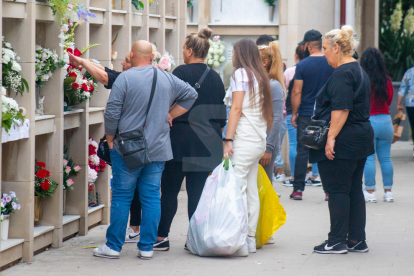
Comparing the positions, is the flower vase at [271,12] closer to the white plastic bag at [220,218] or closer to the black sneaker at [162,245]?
the white plastic bag at [220,218]

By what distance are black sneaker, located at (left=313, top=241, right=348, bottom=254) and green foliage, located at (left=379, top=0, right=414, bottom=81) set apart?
12.3 m

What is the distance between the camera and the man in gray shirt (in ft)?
17.3

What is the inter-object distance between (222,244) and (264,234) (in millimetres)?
626

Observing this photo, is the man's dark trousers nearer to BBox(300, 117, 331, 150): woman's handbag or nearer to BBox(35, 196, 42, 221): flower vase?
BBox(300, 117, 331, 150): woman's handbag

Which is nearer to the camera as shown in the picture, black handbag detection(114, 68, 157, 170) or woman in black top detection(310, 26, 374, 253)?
black handbag detection(114, 68, 157, 170)

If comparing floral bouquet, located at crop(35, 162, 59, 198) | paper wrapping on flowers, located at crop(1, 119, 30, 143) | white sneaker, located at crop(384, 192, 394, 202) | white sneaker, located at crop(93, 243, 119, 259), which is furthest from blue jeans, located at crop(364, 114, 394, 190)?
paper wrapping on flowers, located at crop(1, 119, 30, 143)

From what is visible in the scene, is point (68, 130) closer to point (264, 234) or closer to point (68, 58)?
point (68, 58)

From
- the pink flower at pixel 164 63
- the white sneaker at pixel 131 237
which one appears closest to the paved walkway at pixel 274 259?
the white sneaker at pixel 131 237

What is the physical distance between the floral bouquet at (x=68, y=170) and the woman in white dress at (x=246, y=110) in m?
1.45

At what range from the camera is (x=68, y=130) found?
643cm

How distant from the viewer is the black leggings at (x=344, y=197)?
18.6ft

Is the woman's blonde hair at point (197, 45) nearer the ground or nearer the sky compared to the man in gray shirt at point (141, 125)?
nearer the sky

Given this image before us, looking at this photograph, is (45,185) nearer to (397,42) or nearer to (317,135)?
(317,135)

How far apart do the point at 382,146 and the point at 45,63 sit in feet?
14.4
